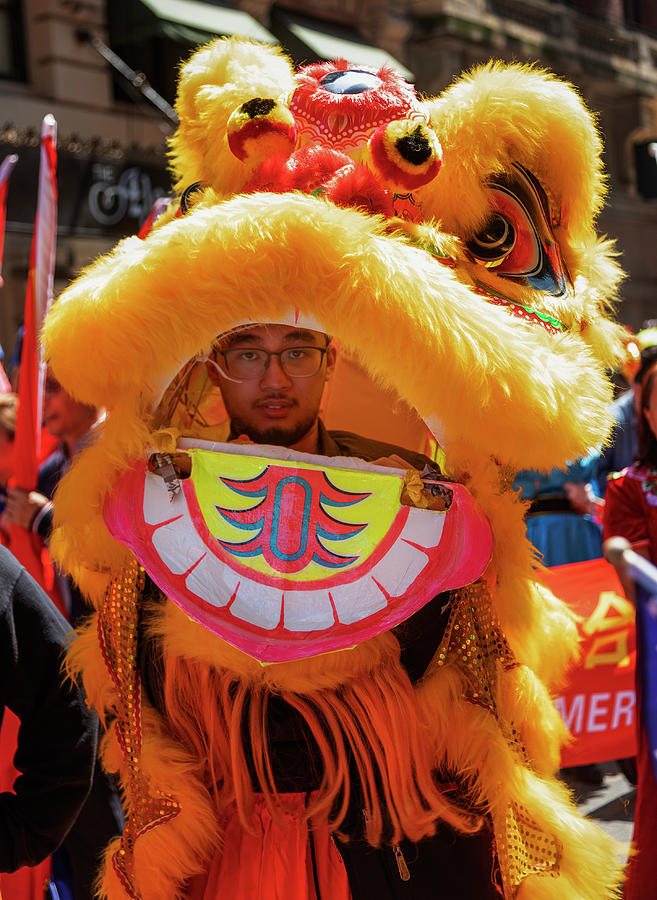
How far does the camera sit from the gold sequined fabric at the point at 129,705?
1.95 m

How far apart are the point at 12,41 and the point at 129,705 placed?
9197 millimetres

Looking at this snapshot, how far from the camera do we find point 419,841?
6.45 feet

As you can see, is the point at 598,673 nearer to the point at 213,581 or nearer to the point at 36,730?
the point at 213,581

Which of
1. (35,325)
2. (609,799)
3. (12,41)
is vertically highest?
(12,41)

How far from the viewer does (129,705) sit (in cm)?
200

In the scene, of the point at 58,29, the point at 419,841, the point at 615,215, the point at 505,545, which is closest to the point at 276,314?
the point at 505,545

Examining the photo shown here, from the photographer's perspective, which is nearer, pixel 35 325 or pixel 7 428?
pixel 35 325

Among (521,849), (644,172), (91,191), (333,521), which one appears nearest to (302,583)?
(333,521)

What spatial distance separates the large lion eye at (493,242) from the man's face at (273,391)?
357mm

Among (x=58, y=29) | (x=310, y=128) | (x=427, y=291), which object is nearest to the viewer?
(x=427, y=291)

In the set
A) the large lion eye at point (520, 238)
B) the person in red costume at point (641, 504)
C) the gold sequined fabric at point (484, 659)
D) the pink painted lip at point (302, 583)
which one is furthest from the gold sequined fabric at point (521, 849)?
the large lion eye at point (520, 238)

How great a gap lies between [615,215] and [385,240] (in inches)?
644

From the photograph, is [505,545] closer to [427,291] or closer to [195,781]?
[427,291]

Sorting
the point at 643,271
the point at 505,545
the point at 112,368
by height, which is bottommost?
the point at 643,271
